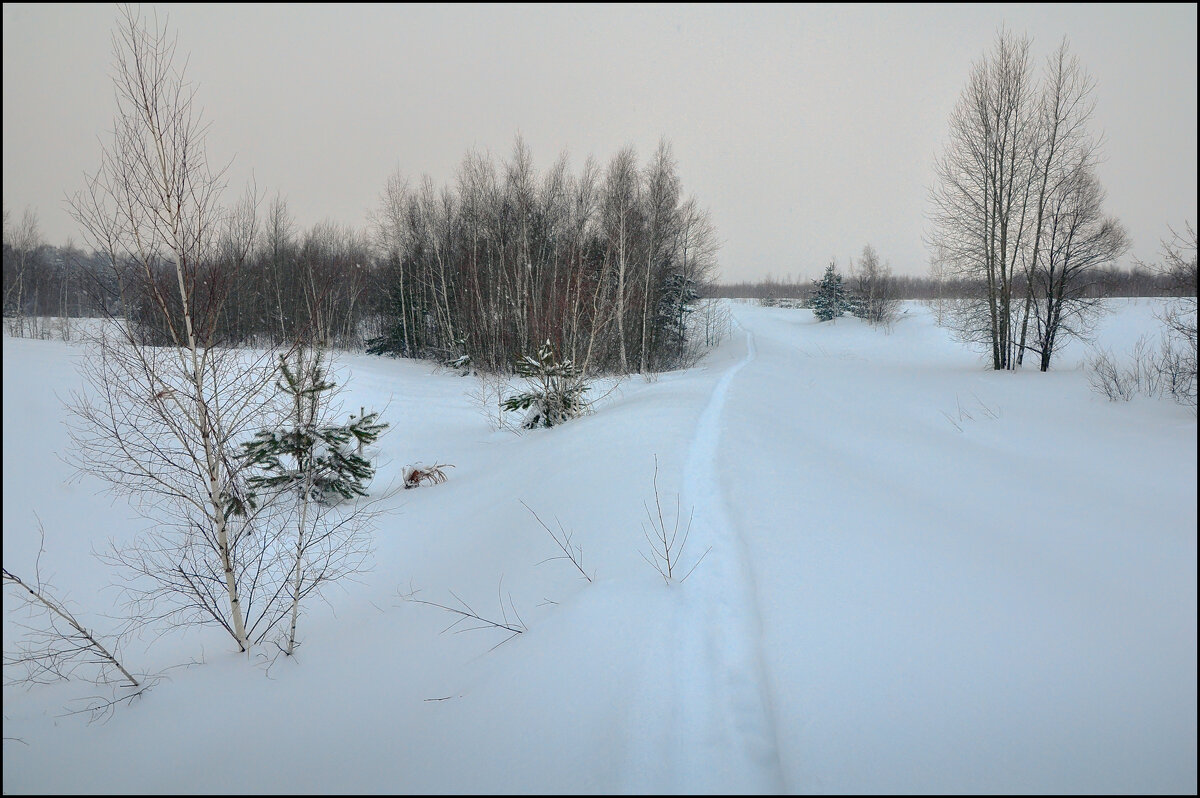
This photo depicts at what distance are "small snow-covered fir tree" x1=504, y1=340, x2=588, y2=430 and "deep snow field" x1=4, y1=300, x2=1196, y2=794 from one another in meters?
5.46

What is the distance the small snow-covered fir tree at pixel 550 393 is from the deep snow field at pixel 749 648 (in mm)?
5459

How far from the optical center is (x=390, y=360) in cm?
2991

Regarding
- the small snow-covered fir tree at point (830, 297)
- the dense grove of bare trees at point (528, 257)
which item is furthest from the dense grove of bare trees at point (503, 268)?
the small snow-covered fir tree at point (830, 297)

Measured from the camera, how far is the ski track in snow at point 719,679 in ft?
7.65

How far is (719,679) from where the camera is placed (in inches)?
116

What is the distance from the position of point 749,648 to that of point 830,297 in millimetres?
43733

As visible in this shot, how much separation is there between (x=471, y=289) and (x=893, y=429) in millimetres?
23189

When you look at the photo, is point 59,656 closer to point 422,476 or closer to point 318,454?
point 318,454

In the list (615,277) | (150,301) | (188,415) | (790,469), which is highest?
(615,277)

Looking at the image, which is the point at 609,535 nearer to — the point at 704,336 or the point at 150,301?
the point at 150,301

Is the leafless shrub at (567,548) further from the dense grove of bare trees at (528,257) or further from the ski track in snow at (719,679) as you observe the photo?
the dense grove of bare trees at (528,257)

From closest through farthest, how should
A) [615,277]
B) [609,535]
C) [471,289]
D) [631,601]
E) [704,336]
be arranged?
[631,601], [609,535], [615,277], [471,289], [704,336]

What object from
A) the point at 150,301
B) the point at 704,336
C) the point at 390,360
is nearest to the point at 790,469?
the point at 150,301

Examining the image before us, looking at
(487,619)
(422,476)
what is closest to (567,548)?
(487,619)
